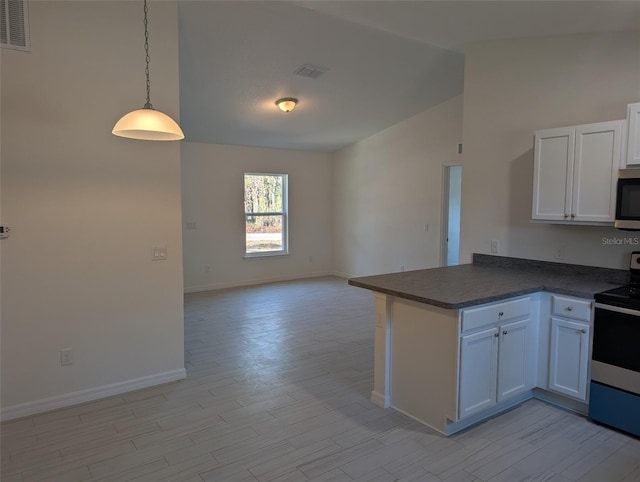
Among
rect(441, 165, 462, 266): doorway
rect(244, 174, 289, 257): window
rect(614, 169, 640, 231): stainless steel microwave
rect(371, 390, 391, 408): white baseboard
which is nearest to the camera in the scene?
rect(614, 169, 640, 231): stainless steel microwave

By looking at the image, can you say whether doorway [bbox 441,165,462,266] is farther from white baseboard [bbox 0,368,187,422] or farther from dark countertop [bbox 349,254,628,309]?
white baseboard [bbox 0,368,187,422]

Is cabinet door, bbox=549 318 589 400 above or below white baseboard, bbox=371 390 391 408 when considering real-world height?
above

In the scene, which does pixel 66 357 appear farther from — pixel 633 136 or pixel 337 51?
pixel 633 136

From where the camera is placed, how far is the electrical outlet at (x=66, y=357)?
3041mm

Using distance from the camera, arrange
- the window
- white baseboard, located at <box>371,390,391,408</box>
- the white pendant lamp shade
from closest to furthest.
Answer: the white pendant lamp shade → white baseboard, located at <box>371,390,391,408</box> → the window

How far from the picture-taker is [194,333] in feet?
15.7

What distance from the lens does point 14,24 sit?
108 inches

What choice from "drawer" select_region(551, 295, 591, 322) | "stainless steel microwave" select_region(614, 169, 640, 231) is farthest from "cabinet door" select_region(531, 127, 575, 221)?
"drawer" select_region(551, 295, 591, 322)

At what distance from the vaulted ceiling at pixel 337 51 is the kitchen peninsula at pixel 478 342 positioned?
2095mm

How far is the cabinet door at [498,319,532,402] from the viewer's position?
2.80 m

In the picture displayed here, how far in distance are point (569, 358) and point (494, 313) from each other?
2.42 feet

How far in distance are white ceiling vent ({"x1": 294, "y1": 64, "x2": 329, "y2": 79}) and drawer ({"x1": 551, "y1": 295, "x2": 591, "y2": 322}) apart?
3340mm

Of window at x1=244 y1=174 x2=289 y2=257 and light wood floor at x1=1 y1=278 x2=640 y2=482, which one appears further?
window at x1=244 y1=174 x2=289 y2=257

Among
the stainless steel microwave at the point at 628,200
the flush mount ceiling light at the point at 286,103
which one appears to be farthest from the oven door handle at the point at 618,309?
the flush mount ceiling light at the point at 286,103
